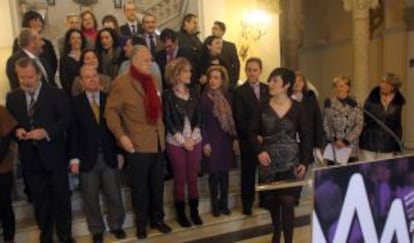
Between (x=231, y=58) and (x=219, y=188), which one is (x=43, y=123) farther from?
(x=231, y=58)

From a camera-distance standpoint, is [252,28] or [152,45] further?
[252,28]

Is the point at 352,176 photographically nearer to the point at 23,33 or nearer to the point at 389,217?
the point at 389,217

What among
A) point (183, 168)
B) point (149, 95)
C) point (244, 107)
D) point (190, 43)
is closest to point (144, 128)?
point (149, 95)

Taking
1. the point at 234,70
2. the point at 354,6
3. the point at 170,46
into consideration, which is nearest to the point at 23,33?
the point at 170,46

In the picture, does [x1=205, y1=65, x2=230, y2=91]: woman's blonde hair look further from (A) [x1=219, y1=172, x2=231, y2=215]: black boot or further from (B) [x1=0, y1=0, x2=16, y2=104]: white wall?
(B) [x1=0, y1=0, x2=16, y2=104]: white wall

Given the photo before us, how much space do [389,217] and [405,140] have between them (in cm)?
679

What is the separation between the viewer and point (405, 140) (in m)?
8.09

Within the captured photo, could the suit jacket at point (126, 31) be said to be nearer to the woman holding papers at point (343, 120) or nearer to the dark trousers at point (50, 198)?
the dark trousers at point (50, 198)

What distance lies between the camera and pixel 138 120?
3.43m

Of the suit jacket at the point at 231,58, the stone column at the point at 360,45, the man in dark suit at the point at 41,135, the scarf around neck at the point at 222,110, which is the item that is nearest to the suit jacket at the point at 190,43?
the suit jacket at the point at 231,58

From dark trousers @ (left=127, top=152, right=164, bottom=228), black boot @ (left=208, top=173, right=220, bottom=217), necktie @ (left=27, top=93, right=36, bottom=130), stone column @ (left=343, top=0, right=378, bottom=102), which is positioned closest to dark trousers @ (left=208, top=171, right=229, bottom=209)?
black boot @ (left=208, top=173, right=220, bottom=217)

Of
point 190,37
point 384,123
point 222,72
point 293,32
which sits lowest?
point 384,123

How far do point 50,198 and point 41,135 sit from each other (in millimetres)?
475

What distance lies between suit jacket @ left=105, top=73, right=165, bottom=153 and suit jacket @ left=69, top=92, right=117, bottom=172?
134mm
